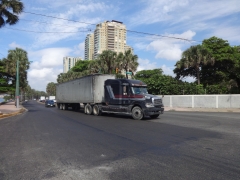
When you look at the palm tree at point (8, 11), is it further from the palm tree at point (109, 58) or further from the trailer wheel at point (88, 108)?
the palm tree at point (109, 58)

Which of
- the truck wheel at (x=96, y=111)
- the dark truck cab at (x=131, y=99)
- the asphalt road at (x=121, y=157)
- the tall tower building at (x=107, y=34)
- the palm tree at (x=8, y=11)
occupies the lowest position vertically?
the asphalt road at (x=121, y=157)

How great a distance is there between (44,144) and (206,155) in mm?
5203

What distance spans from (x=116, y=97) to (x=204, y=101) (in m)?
16.8

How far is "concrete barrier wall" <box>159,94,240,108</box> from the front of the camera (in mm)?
28422

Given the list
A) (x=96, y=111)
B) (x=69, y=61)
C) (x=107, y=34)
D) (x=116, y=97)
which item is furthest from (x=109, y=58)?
(x=69, y=61)

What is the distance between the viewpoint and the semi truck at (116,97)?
16344mm

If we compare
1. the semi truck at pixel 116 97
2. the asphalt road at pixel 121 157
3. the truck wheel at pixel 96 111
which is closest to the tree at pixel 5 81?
the semi truck at pixel 116 97

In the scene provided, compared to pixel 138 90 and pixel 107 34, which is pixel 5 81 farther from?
pixel 138 90

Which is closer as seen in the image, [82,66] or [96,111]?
[96,111]

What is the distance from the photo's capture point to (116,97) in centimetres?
1825

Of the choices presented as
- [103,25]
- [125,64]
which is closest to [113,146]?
[125,64]

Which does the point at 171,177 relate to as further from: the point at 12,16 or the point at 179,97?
the point at 179,97

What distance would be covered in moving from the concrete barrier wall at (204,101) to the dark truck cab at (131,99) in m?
15.1

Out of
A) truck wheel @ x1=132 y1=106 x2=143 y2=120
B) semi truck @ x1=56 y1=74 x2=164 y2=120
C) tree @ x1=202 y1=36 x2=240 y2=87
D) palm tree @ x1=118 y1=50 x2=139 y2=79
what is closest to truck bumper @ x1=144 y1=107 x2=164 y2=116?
semi truck @ x1=56 y1=74 x2=164 y2=120
